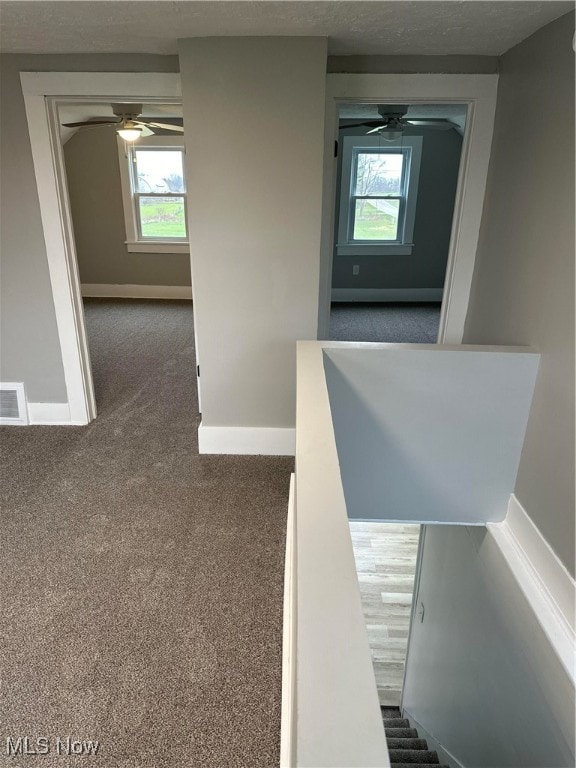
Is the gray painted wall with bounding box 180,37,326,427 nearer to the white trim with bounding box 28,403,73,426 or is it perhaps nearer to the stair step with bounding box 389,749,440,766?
the white trim with bounding box 28,403,73,426

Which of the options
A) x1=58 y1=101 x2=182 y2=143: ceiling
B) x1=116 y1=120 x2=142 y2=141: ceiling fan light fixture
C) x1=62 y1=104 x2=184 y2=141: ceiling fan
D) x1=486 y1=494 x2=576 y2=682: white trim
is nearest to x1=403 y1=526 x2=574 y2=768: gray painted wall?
x1=486 y1=494 x2=576 y2=682: white trim

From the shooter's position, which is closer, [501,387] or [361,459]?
[501,387]

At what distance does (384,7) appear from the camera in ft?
5.55

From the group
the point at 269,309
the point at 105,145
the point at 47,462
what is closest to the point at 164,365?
the point at 47,462

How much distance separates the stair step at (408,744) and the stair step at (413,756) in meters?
0.11

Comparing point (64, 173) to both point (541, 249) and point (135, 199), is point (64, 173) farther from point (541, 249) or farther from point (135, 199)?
point (135, 199)

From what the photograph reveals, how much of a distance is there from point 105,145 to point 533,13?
5.52 metres

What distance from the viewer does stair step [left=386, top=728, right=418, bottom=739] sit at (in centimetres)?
357

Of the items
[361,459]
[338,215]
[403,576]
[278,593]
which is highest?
[338,215]

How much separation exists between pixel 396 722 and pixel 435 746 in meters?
0.85

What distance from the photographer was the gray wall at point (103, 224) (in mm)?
6000

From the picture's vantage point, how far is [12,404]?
3107 mm

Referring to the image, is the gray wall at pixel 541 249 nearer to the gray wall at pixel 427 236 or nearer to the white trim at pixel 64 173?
the white trim at pixel 64 173

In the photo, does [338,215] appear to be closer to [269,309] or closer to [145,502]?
[269,309]
